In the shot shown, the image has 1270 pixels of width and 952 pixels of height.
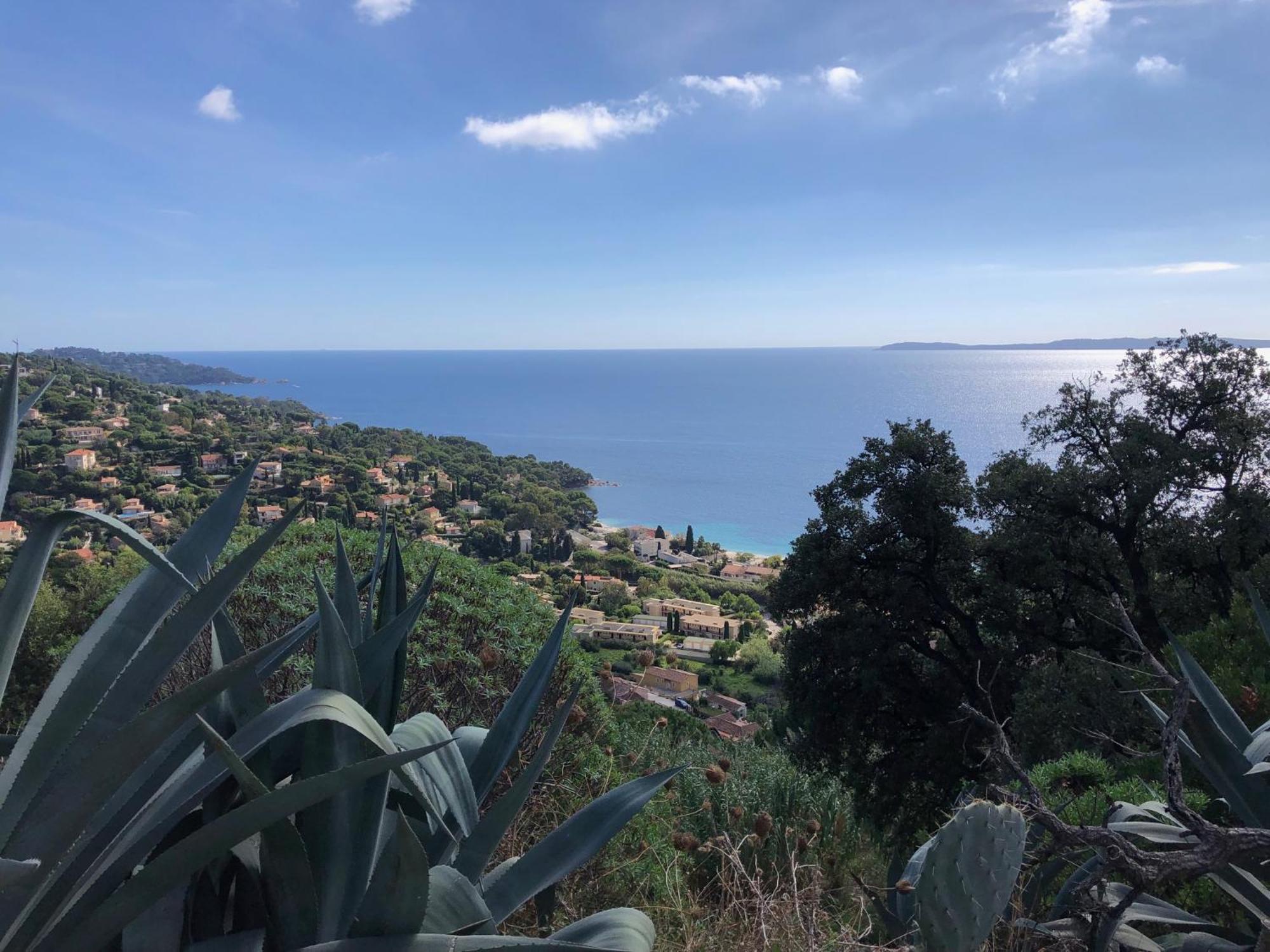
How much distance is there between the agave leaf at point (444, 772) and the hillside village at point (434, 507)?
10.8 feet

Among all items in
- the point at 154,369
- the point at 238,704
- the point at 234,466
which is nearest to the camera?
the point at 238,704

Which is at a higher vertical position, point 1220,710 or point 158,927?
point 158,927

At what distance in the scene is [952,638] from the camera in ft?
27.5

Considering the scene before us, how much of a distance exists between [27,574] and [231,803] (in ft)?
1.58

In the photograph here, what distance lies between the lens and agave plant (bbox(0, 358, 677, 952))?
0.98 meters

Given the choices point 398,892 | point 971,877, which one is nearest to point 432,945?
point 398,892

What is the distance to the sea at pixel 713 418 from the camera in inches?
1955

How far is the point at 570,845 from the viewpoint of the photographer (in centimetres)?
143

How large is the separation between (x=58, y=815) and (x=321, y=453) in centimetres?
2825

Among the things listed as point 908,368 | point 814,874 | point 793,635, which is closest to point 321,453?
point 793,635

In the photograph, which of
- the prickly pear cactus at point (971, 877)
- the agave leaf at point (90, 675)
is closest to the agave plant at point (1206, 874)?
the prickly pear cactus at point (971, 877)

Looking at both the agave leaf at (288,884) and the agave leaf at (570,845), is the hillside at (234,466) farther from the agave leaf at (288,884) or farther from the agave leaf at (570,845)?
the agave leaf at (570,845)

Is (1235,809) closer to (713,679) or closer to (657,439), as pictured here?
(713,679)

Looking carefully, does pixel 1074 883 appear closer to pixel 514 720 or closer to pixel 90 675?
pixel 514 720
